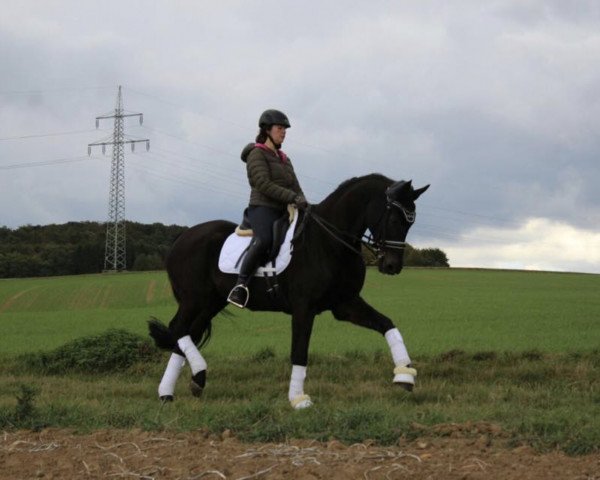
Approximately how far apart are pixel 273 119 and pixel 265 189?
2.88 ft

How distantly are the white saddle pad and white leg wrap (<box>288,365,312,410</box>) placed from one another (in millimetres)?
1148

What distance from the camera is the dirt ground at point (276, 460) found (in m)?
5.20

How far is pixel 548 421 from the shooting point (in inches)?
264

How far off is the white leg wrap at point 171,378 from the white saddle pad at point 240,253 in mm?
1339

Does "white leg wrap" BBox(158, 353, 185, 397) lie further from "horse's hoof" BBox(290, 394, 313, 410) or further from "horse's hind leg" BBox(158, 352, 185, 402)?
"horse's hoof" BBox(290, 394, 313, 410)

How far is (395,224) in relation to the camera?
861 centimetres

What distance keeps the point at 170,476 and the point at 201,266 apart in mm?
4969

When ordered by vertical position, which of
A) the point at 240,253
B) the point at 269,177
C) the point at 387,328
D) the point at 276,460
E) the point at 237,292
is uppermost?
the point at 269,177

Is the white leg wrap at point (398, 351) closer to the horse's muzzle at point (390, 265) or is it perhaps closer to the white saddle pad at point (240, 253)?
the horse's muzzle at point (390, 265)

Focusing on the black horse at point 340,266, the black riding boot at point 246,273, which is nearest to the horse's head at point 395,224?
the black horse at point 340,266

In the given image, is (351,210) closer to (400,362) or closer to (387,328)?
(387,328)

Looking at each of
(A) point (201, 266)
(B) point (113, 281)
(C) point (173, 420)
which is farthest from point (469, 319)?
(B) point (113, 281)

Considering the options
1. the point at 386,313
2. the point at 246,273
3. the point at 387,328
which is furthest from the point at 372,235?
the point at 386,313

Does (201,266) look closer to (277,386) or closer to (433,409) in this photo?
(277,386)
